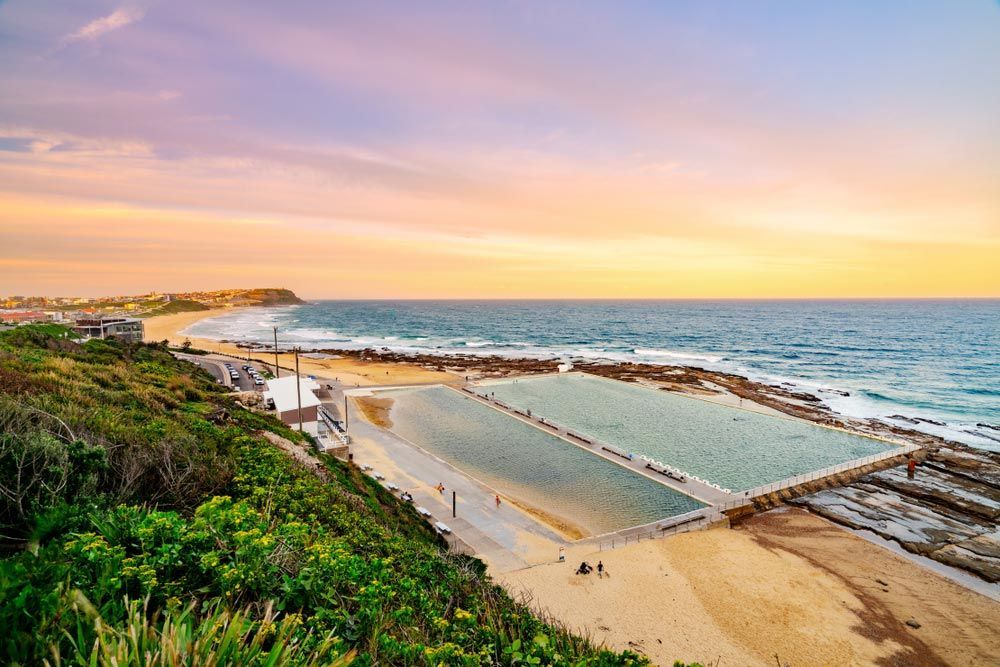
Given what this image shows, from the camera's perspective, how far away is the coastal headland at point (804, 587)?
48.2 ft

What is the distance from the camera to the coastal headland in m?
14.7

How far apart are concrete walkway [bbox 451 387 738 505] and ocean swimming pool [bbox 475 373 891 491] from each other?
1465mm

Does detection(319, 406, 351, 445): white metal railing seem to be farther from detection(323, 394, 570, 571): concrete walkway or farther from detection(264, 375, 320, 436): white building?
detection(264, 375, 320, 436): white building

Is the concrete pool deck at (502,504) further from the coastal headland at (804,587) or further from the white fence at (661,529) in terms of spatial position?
the coastal headland at (804,587)

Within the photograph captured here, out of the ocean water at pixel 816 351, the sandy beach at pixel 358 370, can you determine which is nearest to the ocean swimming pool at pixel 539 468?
the sandy beach at pixel 358 370

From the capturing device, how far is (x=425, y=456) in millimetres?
29344

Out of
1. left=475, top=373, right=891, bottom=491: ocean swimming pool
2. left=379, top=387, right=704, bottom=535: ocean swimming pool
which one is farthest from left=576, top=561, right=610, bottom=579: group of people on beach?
left=475, top=373, right=891, bottom=491: ocean swimming pool

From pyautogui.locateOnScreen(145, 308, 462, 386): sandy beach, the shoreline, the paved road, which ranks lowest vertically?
the shoreline

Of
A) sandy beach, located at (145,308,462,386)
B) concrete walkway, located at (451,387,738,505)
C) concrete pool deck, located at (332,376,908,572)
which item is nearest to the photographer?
concrete pool deck, located at (332,376,908,572)

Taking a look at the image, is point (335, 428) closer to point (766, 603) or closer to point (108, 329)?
point (766, 603)

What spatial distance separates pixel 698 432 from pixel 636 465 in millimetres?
10880

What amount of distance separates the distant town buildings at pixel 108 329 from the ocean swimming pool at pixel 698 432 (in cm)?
4421

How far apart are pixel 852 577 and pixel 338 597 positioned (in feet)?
72.7

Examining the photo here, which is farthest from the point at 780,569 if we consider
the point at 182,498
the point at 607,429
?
the point at 182,498
